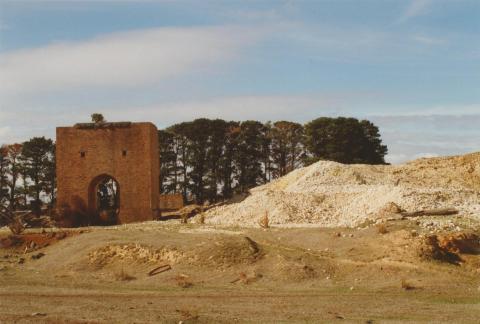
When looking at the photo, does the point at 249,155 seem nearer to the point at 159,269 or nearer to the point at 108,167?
the point at 108,167

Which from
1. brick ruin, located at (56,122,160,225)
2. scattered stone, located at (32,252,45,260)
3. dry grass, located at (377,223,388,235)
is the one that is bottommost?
scattered stone, located at (32,252,45,260)

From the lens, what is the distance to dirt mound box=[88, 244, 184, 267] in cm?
1569

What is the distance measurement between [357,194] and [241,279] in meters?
11.4

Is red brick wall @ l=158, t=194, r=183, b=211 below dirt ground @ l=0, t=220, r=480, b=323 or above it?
above

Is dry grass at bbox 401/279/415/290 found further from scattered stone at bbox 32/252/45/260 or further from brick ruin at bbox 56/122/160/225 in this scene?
brick ruin at bbox 56/122/160/225

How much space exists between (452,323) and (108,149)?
2045 cm

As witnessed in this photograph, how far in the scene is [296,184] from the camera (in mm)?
28312

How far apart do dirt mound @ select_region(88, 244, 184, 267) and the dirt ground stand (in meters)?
0.03

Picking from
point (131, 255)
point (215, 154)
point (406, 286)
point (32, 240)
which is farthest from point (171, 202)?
point (406, 286)

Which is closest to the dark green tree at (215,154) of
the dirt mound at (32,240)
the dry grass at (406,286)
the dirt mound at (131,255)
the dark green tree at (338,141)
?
the dark green tree at (338,141)

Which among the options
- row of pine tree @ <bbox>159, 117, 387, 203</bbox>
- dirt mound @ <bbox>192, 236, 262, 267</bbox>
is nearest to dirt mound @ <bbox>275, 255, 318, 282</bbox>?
dirt mound @ <bbox>192, 236, 262, 267</bbox>

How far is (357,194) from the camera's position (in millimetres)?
24234

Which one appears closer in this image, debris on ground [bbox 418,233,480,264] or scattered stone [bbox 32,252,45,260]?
debris on ground [bbox 418,233,480,264]

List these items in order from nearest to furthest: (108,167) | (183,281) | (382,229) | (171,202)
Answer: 1. (183,281)
2. (382,229)
3. (108,167)
4. (171,202)
